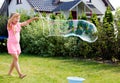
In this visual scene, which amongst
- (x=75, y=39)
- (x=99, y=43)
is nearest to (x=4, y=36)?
(x=75, y=39)

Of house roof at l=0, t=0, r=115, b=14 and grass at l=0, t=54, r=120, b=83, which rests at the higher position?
house roof at l=0, t=0, r=115, b=14

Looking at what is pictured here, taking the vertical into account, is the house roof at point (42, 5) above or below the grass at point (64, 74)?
above

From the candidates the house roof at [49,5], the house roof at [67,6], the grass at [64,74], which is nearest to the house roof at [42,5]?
the house roof at [49,5]

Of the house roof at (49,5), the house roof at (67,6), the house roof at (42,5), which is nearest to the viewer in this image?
the house roof at (42,5)

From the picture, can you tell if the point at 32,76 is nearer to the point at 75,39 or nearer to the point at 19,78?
the point at 19,78

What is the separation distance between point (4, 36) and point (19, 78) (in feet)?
36.8

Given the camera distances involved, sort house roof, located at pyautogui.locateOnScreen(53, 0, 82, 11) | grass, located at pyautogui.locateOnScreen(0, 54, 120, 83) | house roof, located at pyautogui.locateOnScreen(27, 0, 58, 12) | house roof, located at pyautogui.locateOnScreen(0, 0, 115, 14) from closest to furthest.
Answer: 1. grass, located at pyautogui.locateOnScreen(0, 54, 120, 83)
2. house roof, located at pyautogui.locateOnScreen(27, 0, 58, 12)
3. house roof, located at pyautogui.locateOnScreen(0, 0, 115, 14)
4. house roof, located at pyautogui.locateOnScreen(53, 0, 82, 11)

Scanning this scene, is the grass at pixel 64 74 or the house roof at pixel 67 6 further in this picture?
the house roof at pixel 67 6

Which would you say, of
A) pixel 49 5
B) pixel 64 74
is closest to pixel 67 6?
pixel 49 5

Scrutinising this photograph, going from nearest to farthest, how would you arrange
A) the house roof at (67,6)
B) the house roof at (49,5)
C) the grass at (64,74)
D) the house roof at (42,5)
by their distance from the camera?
1. the grass at (64,74)
2. the house roof at (42,5)
3. the house roof at (49,5)
4. the house roof at (67,6)

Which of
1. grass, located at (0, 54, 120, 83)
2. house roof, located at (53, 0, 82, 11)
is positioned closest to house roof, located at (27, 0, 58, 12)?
house roof, located at (53, 0, 82, 11)

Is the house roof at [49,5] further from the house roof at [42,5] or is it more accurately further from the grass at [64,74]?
the grass at [64,74]

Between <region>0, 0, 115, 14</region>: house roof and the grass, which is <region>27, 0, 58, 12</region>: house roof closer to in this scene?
<region>0, 0, 115, 14</region>: house roof

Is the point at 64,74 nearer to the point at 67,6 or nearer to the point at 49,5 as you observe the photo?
the point at 67,6
